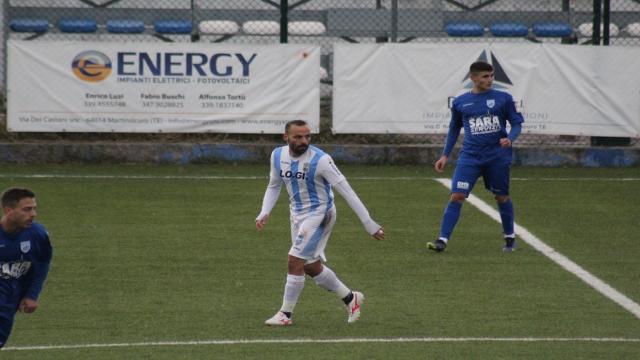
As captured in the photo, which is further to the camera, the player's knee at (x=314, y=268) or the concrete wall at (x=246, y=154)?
the concrete wall at (x=246, y=154)

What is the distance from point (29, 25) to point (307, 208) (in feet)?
41.2

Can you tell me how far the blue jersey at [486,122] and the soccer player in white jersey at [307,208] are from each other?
3.42 m

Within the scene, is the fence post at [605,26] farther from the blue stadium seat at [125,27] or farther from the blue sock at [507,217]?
the blue stadium seat at [125,27]

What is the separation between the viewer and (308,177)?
9.82 metres

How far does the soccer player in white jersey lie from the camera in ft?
32.0

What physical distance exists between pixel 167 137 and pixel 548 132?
18.4ft

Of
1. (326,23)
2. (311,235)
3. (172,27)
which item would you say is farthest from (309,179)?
(172,27)

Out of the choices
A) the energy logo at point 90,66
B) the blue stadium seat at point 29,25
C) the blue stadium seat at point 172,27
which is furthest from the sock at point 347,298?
the blue stadium seat at point 29,25

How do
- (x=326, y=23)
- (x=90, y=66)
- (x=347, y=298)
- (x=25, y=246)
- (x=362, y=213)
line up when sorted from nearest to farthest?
(x=25, y=246) → (x=362, y=213) → (x=347, y=298) → (x=90, y=66) → (x=326, y=23)

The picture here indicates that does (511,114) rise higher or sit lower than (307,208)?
higher

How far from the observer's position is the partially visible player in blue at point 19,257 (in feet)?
24.6

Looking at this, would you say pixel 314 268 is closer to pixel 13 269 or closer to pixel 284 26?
pixel 13 269

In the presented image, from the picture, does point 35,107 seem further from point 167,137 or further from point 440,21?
point 440,21

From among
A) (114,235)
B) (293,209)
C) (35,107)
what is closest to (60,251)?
(114,235)
